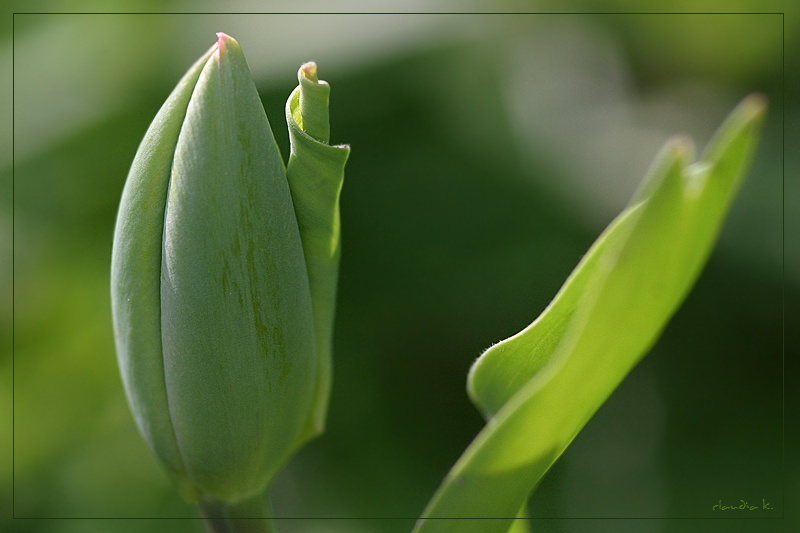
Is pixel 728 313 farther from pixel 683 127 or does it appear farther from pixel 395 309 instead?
pixel 395 309

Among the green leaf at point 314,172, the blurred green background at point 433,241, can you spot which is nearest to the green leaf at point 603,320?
the green leaf at point 314,172

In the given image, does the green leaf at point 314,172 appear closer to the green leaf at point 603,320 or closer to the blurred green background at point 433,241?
the green leaf at point 603,320

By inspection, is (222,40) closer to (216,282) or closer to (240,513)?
(216,282)

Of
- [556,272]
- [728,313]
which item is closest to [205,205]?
[556,272]
